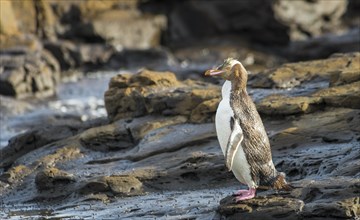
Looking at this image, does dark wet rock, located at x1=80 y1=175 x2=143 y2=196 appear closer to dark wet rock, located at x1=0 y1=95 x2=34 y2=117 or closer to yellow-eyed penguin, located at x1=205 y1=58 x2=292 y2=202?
yellow-eyed penguin, located at x1=205 y1=58 x2=292 y2=202

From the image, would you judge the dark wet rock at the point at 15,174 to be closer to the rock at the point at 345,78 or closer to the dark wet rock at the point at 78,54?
the rock at the point at 345,78

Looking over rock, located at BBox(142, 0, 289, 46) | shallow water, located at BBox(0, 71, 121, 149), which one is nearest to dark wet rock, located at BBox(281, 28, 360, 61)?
rock, located at BBox(142, 0, 289, 46)

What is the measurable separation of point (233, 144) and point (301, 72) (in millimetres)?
5353

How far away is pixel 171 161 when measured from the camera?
500 inches

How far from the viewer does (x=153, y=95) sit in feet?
48.2

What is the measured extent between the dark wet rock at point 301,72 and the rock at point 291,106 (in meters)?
1.27

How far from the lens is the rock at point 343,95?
42.7 ft

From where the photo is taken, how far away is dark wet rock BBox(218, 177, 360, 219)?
30.5 ft

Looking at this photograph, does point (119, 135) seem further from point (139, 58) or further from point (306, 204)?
point (139, 58)

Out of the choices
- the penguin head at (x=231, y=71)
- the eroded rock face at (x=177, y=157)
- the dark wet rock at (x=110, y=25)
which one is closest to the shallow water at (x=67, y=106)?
the eroded rock face at (x=177, y=157)

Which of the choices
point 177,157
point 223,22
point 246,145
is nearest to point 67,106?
point 177,157

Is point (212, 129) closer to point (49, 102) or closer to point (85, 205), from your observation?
point (85, 205)

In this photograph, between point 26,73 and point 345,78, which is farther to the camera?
point 26,73

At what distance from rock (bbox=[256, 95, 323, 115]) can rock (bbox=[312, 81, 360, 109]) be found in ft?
0.45
